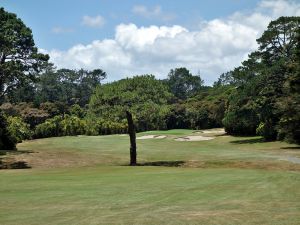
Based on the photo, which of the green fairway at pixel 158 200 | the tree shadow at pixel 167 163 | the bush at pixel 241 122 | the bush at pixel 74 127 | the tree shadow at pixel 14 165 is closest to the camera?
the green fairway at pixel 158 200

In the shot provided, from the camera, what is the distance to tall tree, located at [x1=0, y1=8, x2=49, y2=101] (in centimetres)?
4538

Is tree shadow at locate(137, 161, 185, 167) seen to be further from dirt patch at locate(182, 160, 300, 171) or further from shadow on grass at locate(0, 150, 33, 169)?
shadow on grass at locate(0, 150, 33, 169)

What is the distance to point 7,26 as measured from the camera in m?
46.6

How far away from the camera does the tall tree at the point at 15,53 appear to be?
45375mm

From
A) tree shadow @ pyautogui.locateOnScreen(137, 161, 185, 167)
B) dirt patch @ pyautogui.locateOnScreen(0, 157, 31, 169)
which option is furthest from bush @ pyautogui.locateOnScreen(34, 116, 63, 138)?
tree shadow @ pyautogui.locateOnScreen(137, 161, 185, 167)

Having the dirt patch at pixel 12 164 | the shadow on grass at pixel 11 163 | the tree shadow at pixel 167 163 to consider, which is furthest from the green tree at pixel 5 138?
the tree shadow at pixel 167 163

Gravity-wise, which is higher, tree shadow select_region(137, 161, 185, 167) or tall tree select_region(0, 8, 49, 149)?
tall tree select_region(0, 8, 49, 149)

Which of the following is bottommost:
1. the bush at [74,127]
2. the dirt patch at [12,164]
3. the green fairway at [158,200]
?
the green fairway at [158,200]

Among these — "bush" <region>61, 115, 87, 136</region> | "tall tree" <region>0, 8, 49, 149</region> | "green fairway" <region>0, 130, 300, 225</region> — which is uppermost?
"tall tree" <region>0, 8, 49, 149</region>

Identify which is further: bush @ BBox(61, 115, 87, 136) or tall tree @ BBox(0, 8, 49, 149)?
bush @ BBox(61, 115, 87, 136)

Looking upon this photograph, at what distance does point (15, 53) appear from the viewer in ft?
159

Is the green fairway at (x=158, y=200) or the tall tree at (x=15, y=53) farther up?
the tall tree at (x=15, y=53)

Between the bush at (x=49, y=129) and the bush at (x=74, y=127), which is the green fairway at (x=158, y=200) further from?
the bush at (x=49, y=129)

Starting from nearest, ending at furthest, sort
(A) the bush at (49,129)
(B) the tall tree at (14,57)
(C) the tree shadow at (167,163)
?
1. (C) the tree shadow at (167,163)
2. (B) the tall tree at (14,57)
3. (A) the bush at (49,129)
